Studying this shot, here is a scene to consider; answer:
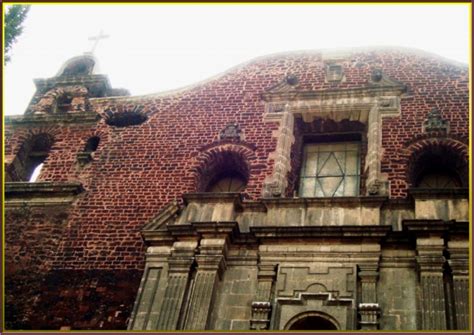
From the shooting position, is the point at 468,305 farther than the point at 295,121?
No

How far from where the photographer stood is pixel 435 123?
12039 mm

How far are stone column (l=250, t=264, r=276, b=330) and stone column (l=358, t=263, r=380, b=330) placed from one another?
3.91 ft

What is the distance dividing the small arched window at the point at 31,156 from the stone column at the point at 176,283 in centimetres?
476

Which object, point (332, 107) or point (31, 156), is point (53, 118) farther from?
point (332, 107)

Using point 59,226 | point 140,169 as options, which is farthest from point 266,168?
point 59,226

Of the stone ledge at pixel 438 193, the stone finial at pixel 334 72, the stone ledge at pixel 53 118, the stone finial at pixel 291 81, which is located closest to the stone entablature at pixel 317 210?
the stone ledge at pixel 438 193

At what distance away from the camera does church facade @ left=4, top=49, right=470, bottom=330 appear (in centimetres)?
948

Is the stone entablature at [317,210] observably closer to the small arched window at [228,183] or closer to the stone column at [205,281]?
the stone column at [205,281]

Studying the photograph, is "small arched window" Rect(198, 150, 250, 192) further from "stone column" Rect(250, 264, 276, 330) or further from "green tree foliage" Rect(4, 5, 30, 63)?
"green tree foliage" Rect(4, 5, 30, 63)

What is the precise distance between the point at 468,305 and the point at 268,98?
19.2ft

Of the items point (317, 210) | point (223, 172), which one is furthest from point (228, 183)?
point (317, 210)

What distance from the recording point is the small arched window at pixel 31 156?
1380 centimetres

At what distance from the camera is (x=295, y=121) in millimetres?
12930

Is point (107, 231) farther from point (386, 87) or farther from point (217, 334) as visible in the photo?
point (386, 87)
